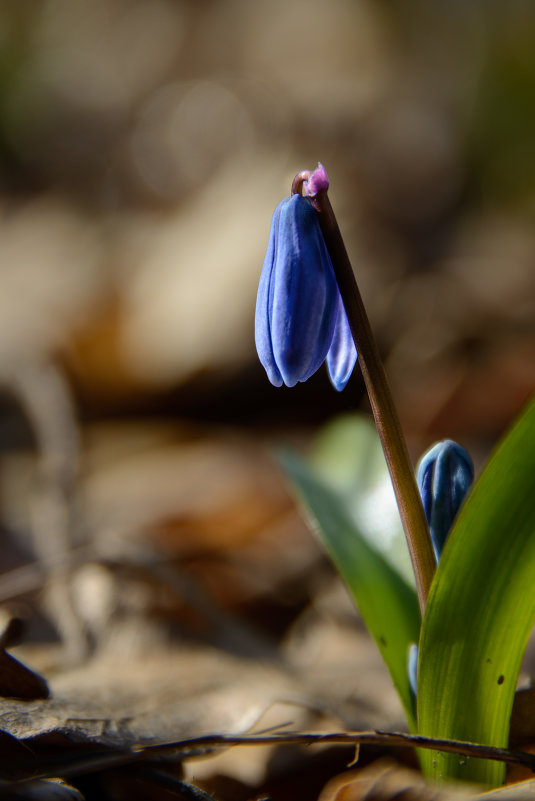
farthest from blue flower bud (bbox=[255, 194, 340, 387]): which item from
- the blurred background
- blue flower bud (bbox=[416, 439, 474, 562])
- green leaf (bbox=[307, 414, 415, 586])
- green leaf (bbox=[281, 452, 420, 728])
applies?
the blurred background

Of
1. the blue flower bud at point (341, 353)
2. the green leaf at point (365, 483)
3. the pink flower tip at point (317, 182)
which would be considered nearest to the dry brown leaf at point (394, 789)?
the green leaf at point (365, 483)

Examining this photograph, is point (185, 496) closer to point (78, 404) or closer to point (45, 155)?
point (78, 404)

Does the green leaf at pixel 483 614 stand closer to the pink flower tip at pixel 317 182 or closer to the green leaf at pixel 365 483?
the green leaf at pixel 365 483

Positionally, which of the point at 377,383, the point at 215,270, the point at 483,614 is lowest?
the point at 483,614

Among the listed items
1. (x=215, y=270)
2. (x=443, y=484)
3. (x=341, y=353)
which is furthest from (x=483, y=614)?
(x=215, y=270)

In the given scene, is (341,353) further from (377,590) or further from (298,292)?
(377,590)

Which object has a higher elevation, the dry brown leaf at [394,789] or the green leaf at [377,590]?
the green leaf at [377,590]
